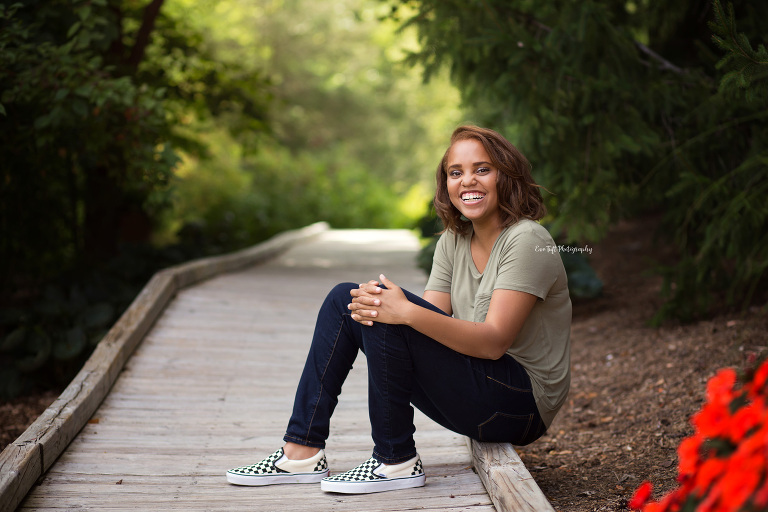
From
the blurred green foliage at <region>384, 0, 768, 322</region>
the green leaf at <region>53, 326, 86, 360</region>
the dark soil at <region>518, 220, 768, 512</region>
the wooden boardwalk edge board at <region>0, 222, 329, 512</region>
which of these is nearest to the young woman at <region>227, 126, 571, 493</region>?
the dark soil at <region>518, 220, 768, 512</region>

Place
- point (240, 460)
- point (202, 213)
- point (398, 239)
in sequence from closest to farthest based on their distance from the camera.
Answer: point (240, 460) → point (398, 239) → point (202, 213)

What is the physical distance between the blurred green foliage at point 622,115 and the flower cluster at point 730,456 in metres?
2.40

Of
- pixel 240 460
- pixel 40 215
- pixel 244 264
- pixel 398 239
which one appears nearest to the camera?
pixel 240 460

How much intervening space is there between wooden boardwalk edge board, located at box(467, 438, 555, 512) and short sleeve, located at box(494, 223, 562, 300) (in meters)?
0.61

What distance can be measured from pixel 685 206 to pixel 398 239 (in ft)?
31.5

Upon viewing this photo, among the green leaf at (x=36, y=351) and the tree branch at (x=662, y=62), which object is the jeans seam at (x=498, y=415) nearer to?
the tree branch at (x=662, y=62)

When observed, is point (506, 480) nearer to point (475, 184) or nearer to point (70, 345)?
point (475, 184)

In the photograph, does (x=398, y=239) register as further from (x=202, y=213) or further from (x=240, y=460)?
(x=240, y=460)

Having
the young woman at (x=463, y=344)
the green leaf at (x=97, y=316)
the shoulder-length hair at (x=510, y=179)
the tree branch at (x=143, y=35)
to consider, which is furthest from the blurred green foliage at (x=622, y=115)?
the tree branch at (x=143, y=35)

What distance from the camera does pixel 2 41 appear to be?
376 cm

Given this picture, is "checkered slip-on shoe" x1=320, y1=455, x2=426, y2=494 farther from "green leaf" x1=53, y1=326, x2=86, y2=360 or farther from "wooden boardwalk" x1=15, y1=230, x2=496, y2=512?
"green leaf" x1=53, y1=326, x2=86, y2=360

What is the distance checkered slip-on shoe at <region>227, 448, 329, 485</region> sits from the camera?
2627mm

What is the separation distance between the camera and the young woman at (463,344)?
234 cm

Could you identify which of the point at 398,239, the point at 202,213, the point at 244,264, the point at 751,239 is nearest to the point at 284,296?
the point at 244,264
